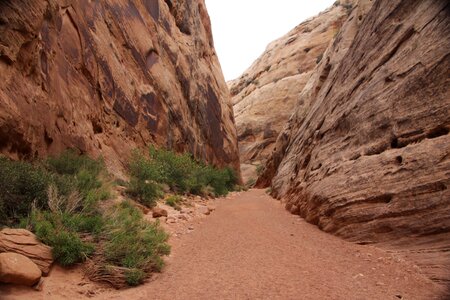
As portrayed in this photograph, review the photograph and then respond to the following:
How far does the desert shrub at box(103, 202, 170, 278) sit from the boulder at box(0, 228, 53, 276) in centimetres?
93

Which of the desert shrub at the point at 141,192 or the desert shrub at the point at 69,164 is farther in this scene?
the desert shrub at the point at 141,192

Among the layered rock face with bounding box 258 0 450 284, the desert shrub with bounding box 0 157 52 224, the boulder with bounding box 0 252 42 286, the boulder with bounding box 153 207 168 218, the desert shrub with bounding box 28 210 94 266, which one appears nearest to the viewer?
the boulder with bounding box 0 252 42 286

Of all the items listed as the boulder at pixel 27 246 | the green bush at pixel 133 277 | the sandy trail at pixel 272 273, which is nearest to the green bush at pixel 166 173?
the sandy trail at pixel 272 273

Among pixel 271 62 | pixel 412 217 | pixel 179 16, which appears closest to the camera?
pixel 412 217

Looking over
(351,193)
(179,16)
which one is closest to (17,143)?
(351,193)

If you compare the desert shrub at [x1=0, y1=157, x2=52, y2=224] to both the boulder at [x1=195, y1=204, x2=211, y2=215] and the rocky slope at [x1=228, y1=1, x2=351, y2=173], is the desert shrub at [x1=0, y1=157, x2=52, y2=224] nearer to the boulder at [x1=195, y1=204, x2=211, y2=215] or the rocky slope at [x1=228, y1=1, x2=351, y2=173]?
the boulder at [x1=195, y1=204, x2=211, y2=215]

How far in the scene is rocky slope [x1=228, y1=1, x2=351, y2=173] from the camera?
41.6 metres

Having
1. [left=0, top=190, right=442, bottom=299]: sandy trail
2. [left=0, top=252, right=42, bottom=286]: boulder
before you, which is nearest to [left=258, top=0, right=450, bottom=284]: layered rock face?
[left=0, top=190, right=442, bottom=299]: sandy trail

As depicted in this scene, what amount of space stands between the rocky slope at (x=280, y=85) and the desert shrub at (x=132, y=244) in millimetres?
35310

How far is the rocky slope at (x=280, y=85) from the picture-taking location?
136 feet

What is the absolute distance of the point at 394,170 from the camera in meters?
7.41

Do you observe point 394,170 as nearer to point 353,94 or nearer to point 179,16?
point 353,94

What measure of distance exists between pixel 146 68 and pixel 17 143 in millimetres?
11385

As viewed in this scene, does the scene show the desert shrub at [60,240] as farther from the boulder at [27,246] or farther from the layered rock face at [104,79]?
the layered rock face at [104,79]
